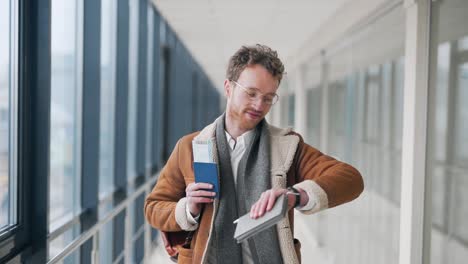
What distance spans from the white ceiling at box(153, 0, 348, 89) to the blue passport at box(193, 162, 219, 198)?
2.65m

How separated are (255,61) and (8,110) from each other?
40.4 inches

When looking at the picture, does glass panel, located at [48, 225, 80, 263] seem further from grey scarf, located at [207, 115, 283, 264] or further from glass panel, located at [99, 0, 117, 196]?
grey scarf, located at [207, 115, 283, 264]

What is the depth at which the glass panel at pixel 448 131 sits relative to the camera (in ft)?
5.97

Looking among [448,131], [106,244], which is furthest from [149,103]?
[448,131]

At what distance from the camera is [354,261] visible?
356cm

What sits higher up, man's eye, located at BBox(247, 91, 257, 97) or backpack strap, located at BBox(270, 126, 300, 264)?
man's eye, located at BBox(247, 91, 257, 97)

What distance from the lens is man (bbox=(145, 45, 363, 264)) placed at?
1.19 metres

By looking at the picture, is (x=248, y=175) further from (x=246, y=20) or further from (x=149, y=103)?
(x=149, y=103)

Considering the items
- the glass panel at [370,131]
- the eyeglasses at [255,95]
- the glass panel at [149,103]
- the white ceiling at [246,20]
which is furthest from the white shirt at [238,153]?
the glass panel at [149,103]

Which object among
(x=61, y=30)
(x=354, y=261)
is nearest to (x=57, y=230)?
(x=61, y=30)

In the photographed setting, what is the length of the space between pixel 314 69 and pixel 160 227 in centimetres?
440

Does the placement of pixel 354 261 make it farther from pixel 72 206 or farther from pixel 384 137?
pixel 72 206

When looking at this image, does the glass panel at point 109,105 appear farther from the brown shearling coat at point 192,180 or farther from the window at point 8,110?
the brown shearling coat at point 192,180

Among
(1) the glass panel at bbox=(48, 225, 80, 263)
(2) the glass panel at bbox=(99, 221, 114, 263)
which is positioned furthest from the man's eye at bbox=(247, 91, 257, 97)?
(2) the glass panel at bbox=(99, 221, 114, 263)
